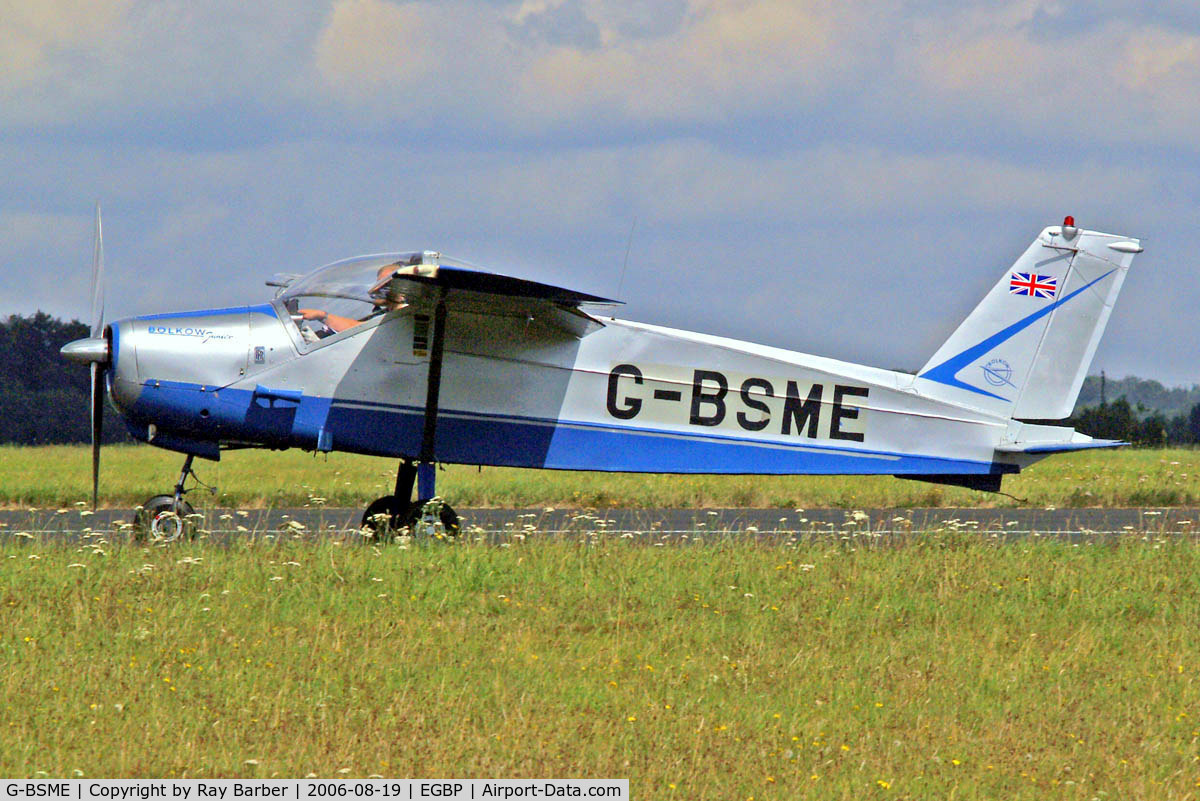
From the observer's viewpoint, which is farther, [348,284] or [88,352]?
[348,284]

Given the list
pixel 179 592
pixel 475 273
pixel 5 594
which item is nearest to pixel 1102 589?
pixel 475 273

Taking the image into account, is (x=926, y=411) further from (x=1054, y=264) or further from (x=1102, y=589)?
(x=1102, y=589)

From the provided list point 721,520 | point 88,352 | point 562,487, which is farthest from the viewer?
point 562,487

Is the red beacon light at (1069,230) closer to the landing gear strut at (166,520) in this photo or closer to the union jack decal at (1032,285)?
the union jack decal at (1032,285)

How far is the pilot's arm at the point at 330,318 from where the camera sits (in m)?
11.4

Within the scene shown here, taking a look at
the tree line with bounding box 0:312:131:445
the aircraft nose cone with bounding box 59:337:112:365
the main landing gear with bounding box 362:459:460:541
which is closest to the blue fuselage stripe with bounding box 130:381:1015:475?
the main landing gear with bounding box 362:459:460:541

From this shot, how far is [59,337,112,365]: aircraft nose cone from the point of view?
1099cm

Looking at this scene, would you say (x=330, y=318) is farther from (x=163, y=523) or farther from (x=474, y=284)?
(x=163, y=523)

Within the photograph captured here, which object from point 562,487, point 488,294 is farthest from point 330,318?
point 562,487

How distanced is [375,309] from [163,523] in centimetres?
254

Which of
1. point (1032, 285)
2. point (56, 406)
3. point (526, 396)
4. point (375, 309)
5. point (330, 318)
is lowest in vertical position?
point (56, 406)

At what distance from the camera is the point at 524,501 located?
17031 mm

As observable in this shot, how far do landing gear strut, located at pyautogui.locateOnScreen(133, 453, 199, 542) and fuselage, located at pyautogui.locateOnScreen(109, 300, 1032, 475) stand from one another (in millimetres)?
492

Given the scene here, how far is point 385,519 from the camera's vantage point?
11.2 meters
